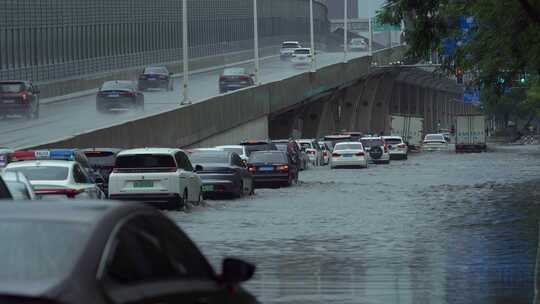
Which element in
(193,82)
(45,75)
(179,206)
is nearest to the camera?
(179,206)

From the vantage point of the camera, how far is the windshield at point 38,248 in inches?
239

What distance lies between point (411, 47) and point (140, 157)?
9248 millimetres

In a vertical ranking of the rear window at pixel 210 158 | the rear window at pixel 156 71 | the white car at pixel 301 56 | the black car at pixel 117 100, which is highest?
the white car at pixel 301 56

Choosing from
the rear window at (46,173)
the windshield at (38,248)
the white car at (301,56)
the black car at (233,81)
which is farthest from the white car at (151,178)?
the white car at (301,56)

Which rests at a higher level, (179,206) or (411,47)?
(411,47)

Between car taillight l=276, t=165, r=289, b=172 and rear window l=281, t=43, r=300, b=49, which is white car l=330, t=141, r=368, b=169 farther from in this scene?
rear window l=281, t=43, r=300, b=49

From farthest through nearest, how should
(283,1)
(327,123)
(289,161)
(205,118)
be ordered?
(283,1)
(327,123)
(205,118)
(289,161)

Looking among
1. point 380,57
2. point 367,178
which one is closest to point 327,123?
point 380,57

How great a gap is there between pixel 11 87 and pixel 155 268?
54.8 m

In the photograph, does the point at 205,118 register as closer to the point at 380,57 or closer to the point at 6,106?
the point at 6,106

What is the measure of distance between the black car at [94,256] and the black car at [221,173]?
29669 mm

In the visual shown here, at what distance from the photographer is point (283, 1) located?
16300 cm

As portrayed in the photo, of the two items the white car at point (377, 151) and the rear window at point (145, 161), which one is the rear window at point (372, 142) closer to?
the white car at point (377, 151)

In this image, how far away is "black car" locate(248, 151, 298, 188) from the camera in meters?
46.4
